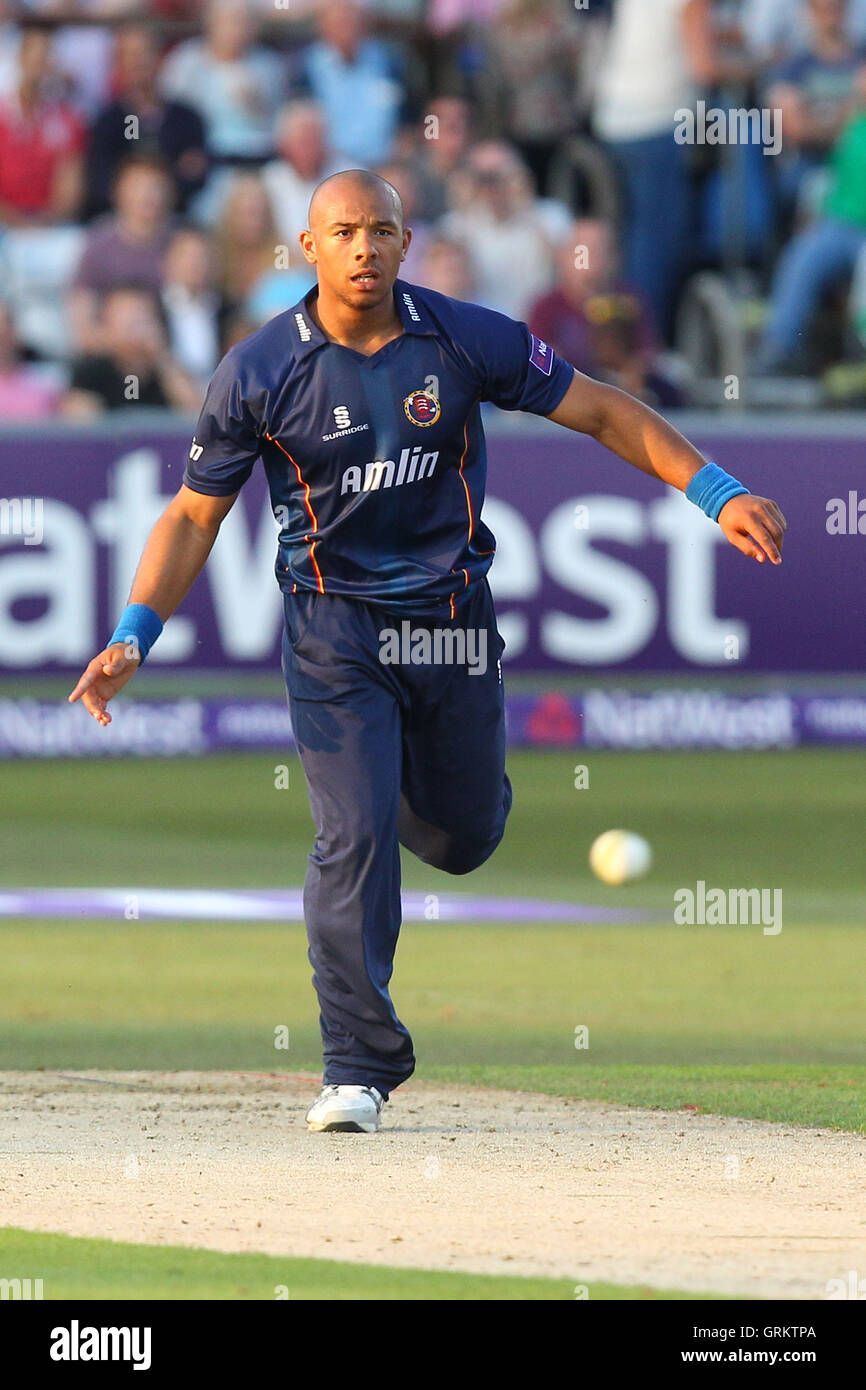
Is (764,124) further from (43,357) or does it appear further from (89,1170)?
(89,1170)

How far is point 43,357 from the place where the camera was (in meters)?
16.0

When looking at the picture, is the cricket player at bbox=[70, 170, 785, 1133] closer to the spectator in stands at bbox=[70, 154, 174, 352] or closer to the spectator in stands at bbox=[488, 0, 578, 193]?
the spectator in stands at bbox=[70, 154, 174, 352]

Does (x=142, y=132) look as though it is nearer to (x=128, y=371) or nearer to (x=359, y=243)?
(x=128, y=371)

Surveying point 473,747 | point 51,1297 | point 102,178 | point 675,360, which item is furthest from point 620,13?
point 51,1297

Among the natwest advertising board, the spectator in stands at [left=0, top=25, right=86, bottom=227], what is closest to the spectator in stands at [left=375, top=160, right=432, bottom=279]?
the spectator in stands at [left=0, top=25, right=86, bottom=227]

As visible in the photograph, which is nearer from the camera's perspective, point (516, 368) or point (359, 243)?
point (359, 243)

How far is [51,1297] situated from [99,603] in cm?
953

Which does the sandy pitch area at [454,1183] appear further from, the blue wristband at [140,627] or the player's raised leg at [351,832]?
the blue wristband at [140,627]

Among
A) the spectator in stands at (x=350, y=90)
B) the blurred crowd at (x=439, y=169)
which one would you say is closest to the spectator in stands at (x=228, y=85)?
the blurred crowd at (x=439, y=169)

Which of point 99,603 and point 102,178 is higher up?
point 102,178

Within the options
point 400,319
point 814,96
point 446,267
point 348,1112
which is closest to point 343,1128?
point 348,1112

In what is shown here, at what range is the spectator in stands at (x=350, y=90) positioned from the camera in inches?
663

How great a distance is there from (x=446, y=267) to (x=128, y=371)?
6.95ft

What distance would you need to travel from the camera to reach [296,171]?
16.1m
